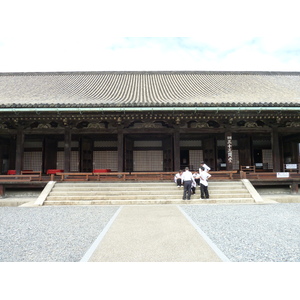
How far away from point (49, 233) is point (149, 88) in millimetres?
11965

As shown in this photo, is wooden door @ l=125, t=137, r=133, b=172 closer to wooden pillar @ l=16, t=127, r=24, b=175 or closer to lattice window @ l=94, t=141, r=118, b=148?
lattice window @ l=94, t=141, r=118, b=148

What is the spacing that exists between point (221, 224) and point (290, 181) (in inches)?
273

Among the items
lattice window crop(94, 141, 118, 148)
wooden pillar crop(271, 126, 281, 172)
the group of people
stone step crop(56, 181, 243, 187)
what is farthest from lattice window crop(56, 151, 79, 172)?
wooden pillar crop(271, 126, 281, 172)

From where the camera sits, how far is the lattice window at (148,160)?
45.7ft

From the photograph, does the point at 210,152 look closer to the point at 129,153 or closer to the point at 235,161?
the point at 235,161

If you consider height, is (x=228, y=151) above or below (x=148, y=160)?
above

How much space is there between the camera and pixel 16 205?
8.41 m

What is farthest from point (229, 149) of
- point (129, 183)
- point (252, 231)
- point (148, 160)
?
point (252, 231)

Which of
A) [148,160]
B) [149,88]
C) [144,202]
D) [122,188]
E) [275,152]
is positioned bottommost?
[144,202]

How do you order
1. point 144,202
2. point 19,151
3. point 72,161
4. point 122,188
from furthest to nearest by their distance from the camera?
point 72,161, point 19,151, point 122,188, point 144,202

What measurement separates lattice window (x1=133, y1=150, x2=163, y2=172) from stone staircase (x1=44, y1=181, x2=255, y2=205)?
4.34 m

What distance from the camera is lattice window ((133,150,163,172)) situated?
1394cm

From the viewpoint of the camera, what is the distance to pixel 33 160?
13.4m

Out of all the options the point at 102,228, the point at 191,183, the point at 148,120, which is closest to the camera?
the point at 102,228
